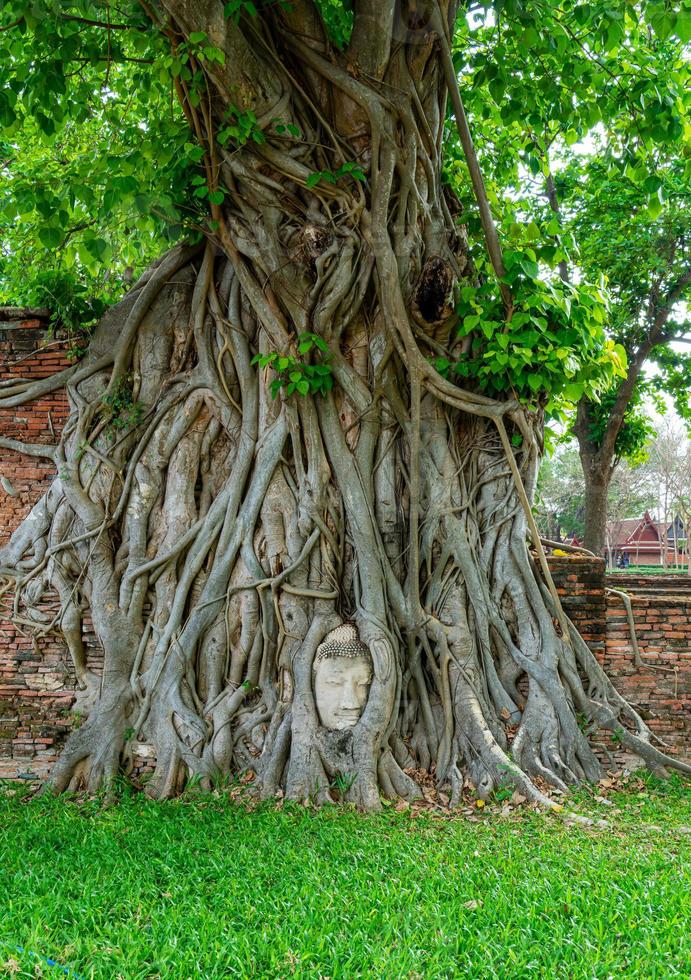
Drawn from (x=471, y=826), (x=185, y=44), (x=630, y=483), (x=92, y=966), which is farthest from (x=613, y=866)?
(x=630, y=483)

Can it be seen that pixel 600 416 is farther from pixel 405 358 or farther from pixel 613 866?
pixel 613 866

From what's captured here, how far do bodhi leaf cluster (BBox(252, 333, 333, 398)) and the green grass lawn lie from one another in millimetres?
2555

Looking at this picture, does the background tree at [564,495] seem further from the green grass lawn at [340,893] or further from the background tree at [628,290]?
the green grass lawn at [340,893]

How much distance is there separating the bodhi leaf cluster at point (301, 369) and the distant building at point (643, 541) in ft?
96.2

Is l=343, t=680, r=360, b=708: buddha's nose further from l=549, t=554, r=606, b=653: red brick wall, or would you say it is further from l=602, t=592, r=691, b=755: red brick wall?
l=602, t=592, r=691, b=755: red brick wall

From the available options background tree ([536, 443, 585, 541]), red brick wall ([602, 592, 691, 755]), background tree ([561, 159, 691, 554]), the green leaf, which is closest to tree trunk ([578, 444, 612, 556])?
background tree ([561, 159, 691, 554])

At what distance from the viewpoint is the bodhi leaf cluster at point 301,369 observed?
5012 mm

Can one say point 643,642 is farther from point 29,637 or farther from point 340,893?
point 29,637

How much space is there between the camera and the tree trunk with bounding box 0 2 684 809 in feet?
15.8

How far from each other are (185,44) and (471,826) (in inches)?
180

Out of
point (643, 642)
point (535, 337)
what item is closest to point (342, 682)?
point (643, 642)

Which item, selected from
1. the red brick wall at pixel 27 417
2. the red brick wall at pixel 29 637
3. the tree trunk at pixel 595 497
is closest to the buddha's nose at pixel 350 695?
the red brick wall at pixel 29 637

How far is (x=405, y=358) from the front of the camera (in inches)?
204

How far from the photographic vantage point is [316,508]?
5121 millimetres
